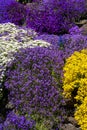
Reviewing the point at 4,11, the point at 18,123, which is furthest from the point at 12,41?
the point at 18,123

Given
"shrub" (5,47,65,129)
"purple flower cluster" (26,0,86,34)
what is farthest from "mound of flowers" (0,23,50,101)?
"purple flower cluster" (26,0,86,34)

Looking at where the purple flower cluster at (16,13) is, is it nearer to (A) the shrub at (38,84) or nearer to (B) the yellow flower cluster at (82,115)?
(A) the shrub at (38,84)

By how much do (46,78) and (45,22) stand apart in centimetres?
277

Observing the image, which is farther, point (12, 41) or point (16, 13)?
A: point (16, 13)

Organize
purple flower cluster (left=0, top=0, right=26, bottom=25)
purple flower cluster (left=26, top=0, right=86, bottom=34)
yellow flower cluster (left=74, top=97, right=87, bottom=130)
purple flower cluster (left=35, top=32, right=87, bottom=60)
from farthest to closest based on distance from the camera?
purple flower cluster (left=0, top=0, right=26, bottom=25) < purple flower cluster (left=26, top=0, right=86, bottom=34) < purple flower cluster (left=35, top=32, right=87, bottom=60) < yellow flower cluster (left=74, top=97, right=87, bottom=130)

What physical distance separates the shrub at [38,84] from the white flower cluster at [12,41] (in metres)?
0.20

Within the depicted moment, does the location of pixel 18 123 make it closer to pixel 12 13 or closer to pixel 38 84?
pixel 38 84

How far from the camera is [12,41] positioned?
7.35 m

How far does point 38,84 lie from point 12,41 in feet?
5.45

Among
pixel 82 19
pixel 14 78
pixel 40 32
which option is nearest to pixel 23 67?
pixel 14 78

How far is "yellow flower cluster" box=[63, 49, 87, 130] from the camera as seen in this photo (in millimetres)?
5410

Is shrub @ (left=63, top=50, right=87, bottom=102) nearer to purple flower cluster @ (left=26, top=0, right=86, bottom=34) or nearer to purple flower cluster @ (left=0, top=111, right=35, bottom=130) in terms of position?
purple flower cluster @ (left=0, top=111, right=35, bottom=130)

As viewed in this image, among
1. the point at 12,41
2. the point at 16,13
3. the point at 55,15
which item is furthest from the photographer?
the point at 16,13

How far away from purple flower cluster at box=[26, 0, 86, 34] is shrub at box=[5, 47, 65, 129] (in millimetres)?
2068
